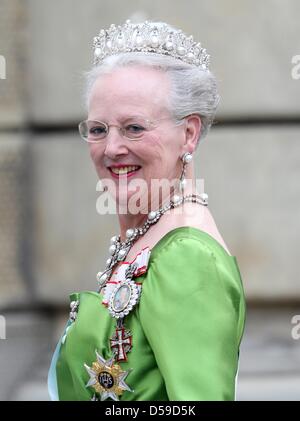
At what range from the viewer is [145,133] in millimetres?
1950

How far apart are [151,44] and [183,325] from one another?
0.65m

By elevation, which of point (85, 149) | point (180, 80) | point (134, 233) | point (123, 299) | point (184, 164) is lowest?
point (123, 299)

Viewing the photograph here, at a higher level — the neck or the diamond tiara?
the diamond tiara

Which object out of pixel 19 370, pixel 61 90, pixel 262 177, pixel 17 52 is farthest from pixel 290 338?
pixel 17 52

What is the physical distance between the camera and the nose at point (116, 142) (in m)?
1.97

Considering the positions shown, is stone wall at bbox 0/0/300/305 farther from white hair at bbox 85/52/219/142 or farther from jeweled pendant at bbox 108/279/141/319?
jeweled pendant at bbox 108/279/141/319

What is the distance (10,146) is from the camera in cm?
445

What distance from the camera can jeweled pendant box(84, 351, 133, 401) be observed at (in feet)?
6.19

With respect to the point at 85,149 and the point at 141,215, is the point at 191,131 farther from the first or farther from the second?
→ the point at 85,149

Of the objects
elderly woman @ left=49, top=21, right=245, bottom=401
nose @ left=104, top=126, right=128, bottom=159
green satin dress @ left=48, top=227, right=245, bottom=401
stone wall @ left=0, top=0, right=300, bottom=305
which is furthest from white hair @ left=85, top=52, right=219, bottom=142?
stone wall @ left=0, top=0, right=300, bottom=305

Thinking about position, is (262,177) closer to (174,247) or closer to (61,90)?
(61,90)

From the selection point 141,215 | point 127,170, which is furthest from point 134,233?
point 127,170

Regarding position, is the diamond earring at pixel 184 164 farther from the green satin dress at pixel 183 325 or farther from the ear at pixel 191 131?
the green satin dress at pixel 183 325
